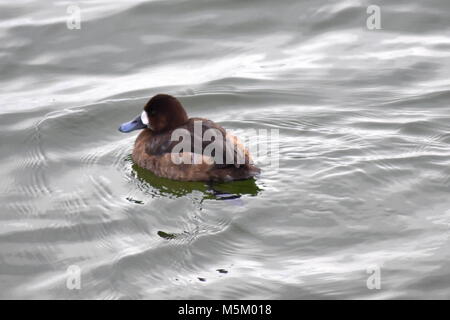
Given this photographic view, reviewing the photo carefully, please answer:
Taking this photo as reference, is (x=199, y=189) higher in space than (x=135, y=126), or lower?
lower

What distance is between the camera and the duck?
770cm

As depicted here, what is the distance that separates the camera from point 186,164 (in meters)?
7.91

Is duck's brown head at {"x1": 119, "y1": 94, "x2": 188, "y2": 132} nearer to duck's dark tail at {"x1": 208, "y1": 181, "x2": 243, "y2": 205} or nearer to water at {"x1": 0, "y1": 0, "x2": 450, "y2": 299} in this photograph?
water at {"x1": 0, "y1": 0, "x2": 450, "y2": 299}

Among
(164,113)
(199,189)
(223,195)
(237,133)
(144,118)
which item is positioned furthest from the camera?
(237,133)

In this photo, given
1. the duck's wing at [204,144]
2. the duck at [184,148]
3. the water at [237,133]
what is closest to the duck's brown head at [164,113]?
the duck at [184,148]

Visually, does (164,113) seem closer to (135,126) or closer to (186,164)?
(135,126)

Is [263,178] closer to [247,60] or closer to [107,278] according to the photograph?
[107,278]

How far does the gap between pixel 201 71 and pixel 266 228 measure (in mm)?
4162

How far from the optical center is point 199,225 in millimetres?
7102

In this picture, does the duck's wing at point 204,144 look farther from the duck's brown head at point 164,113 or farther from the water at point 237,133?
the water at point 237,133

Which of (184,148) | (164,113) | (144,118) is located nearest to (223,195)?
(184,148)

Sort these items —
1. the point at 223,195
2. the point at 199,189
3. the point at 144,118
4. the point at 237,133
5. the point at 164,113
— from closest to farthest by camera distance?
the point at 223,195 → the point at 199,189 → the point at 164,113 → the point at 144,118 → the point at 237,133

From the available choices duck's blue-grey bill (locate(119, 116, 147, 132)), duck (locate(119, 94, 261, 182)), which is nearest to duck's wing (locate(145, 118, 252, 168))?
duck (locate(119, 94, 261, 182))

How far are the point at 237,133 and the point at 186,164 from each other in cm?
127
